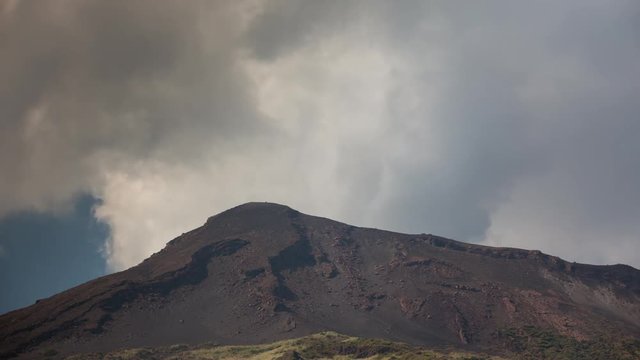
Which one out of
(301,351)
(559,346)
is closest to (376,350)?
(301,351)

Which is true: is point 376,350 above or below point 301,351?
below

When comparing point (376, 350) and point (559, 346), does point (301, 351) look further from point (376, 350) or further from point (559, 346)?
point (559, 346)

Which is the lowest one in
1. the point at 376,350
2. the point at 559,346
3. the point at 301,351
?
the point at 559,346

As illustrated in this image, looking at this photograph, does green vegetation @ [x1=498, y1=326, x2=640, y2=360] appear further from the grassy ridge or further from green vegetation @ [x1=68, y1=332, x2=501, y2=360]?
green vegetation @ [x1=68, y1=332, x2=501, y2=360]

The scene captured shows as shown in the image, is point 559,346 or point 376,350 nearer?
point 376,350

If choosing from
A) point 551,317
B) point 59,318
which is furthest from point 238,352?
point 551,317

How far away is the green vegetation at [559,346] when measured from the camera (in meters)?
163

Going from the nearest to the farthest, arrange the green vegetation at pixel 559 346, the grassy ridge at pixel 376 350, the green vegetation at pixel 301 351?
the green vegetation at pixel 301 351 → the grassy ridge at pixel 376 350 → the green vegetation at pixel 559 346

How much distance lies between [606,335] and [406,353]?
81.4 m

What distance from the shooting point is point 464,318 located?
190 metres

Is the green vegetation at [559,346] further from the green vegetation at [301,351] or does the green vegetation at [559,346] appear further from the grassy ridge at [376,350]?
the green vegetation at [301,351]

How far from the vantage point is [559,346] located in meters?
172

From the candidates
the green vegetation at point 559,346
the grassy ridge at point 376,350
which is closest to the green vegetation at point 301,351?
the grassy ridge at point 376,350

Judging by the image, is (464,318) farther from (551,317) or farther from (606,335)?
(606,335)
